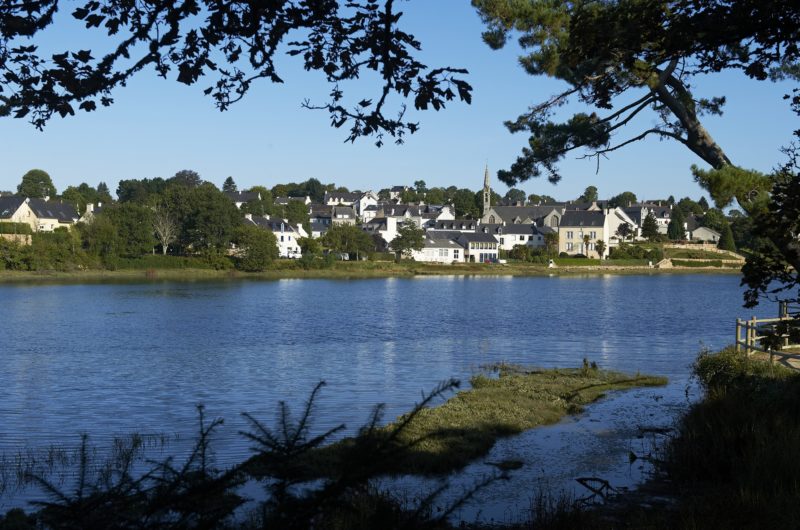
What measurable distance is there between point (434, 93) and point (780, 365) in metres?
15.0

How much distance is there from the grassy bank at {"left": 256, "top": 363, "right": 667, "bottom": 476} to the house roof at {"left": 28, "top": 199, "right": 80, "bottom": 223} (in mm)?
99666

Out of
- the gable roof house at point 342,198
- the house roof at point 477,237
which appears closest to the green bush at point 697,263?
the house roof at point 477,237

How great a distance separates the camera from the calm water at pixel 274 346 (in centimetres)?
2066

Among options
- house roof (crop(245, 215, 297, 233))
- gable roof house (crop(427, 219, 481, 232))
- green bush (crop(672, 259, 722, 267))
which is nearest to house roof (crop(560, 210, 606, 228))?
green bush (crop(672, 259, 722, 267))

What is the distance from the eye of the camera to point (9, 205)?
10838 cm

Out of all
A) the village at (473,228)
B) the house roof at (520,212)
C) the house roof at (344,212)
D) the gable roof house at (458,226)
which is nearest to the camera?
the village at (473,228)

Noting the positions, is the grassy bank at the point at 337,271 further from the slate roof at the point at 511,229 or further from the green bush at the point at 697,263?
the slate roof at the point at 511,229

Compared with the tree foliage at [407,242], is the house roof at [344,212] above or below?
above

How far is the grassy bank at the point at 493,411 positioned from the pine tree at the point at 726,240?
110 m

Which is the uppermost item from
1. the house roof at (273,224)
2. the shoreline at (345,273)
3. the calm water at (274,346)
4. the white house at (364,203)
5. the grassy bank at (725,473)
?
the white house at (364,203)

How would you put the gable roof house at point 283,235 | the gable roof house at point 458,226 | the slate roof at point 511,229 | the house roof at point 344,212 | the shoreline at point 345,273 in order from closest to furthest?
the shoreline at point 345,273 → the gable roof house at point 283,235 → the slate roof at point 511,229 → the gable roof house at point 458,226 → the house roof at point 344,212

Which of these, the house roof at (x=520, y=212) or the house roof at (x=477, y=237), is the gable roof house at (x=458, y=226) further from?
the house roof at (x=520, y=212)

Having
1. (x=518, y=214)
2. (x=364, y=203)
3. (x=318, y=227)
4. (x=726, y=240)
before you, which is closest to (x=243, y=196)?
(x=318, y=227)

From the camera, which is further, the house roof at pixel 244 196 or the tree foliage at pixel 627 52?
the house roof at pixel 244 196
